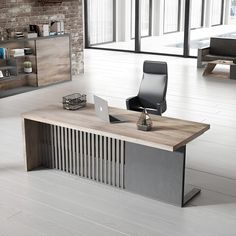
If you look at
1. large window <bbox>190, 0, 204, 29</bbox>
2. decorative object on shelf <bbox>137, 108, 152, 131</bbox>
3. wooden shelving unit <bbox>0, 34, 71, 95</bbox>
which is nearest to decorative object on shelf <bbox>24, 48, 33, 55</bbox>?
wooden shelving unit <bbox>0, 34, 71, 95</bbox>

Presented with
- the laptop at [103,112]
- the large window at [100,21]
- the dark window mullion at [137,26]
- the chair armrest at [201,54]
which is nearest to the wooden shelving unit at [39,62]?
the chair armrest at [201,54]

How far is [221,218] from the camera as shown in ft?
14.1

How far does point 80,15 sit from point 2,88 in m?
2.95

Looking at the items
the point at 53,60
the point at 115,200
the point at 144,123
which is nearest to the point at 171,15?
the point at 53,60

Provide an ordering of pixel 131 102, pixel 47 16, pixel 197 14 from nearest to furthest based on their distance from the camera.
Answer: pixel 131 102, pixel 47 16, pixel 197 14

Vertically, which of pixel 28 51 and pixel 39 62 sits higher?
pixel 28 51

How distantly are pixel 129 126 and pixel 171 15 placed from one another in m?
11.0

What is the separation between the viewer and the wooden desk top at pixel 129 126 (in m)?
4.26

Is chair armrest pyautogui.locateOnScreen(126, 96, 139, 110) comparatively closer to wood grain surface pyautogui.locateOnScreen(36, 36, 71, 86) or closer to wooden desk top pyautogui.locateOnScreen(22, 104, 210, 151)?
wooden desk top pyautogui.locateOnScreen(22, 104, 210, 151)

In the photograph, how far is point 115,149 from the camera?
189 inches

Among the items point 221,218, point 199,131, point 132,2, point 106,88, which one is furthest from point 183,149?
point 132,2

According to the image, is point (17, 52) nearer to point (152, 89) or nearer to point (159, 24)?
point (152, 89)

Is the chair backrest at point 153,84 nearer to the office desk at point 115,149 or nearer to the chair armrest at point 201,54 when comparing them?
the office desk at point 115,149

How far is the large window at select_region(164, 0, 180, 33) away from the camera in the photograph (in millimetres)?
14656
